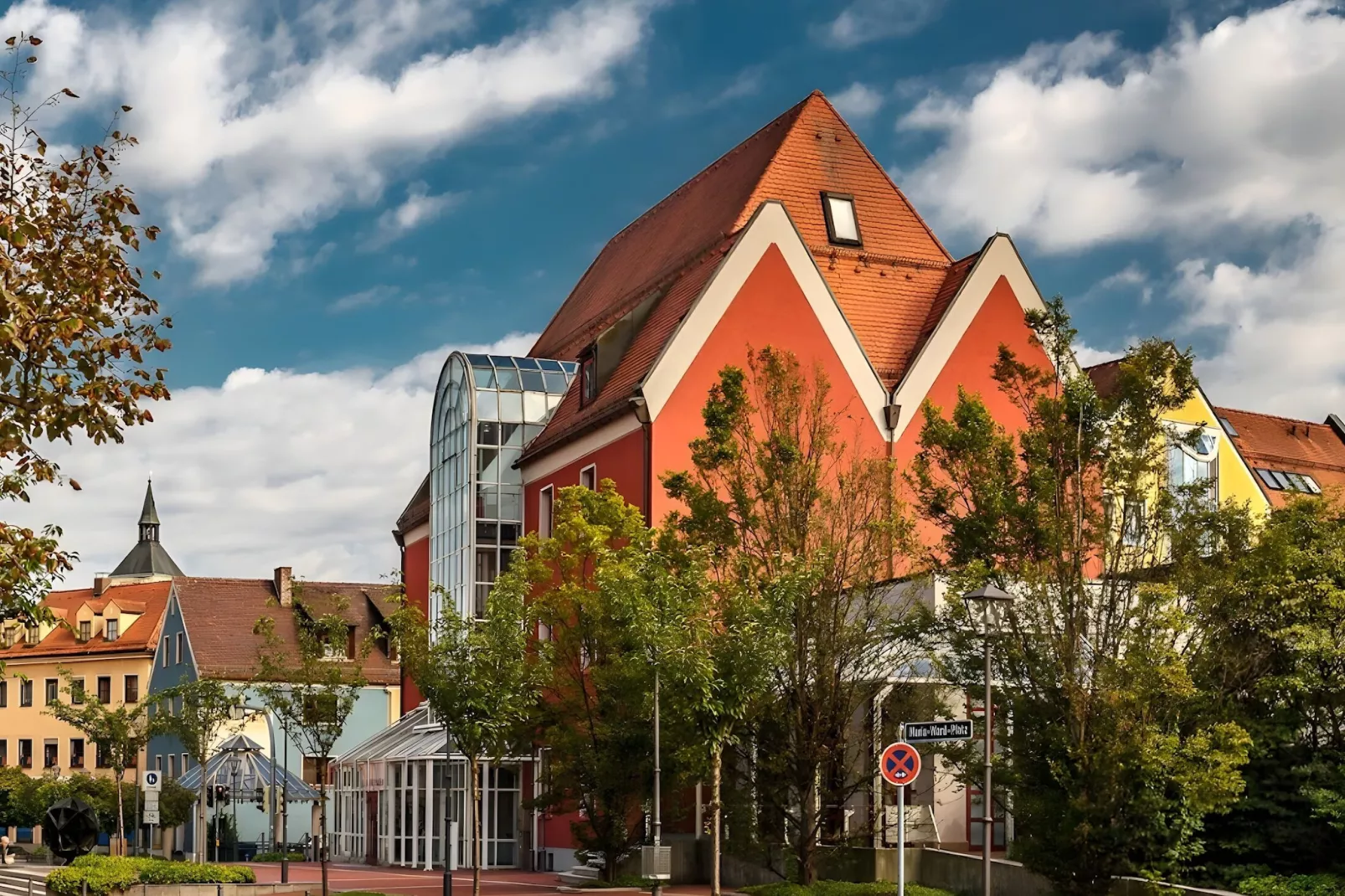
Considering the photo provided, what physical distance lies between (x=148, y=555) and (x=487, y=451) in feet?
350

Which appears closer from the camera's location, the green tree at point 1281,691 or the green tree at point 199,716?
the green tree at point 1281,691

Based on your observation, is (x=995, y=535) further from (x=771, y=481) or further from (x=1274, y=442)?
(x=1274, y=442)

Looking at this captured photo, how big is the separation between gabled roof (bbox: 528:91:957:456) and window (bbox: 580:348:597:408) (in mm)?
468

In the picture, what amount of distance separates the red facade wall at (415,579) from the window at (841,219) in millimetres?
17870

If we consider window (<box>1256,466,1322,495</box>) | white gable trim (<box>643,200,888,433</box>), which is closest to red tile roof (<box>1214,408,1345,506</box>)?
window (<box>1256,466,1322,495</box>)

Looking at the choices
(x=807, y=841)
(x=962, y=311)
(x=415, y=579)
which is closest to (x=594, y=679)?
(x=807, y=841)

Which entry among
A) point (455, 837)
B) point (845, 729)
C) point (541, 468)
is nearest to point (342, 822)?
point (455, 837)

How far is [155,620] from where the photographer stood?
278 ft

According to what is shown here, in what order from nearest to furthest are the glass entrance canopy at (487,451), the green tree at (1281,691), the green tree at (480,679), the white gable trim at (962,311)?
the green tree at (1281,691), the green tree at (480,679), the white gable trim at (962,311), the glass entrance canopy at (487,451)

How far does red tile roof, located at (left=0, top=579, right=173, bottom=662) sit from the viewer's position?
82938 millimetres

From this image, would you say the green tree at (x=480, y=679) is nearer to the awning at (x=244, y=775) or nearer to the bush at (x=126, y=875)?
the bush at (x=126, y=875)

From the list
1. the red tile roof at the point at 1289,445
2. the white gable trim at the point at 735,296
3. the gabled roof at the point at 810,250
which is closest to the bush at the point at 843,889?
the white gable trim at the point at 735,296

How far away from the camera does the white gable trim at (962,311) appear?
39.3 metres

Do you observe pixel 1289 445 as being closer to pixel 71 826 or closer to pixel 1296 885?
pixel 1296 885
